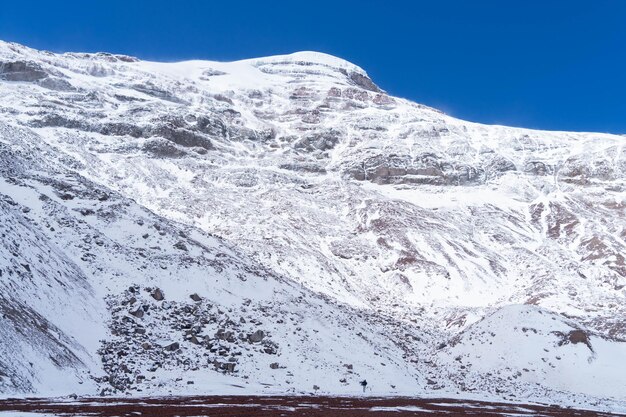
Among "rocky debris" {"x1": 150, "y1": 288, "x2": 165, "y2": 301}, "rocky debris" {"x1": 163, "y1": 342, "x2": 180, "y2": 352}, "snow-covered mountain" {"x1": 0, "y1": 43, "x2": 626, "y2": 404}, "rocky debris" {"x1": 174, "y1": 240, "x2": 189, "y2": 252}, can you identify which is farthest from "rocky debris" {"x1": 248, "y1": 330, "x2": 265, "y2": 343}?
"rocky debris" {"x1": 174, "y1": 240, "x2": 189, "y2": 252}

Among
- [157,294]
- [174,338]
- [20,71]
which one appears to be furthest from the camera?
[20,71]

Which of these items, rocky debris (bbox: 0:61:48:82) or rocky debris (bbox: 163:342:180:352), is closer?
rocky debris (bbox: 163:342:180:352)

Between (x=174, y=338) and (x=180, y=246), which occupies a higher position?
(x=180, y=246)

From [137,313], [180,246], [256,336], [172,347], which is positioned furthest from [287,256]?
[172,347]

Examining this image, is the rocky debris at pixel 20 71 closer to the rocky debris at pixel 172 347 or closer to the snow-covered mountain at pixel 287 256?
the snow-covered mountain at pixel 287 256

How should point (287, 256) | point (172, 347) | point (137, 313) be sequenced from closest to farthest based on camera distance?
point (172, 347) < point (137, 313) < point (287, 256)

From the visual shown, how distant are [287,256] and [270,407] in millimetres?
65374

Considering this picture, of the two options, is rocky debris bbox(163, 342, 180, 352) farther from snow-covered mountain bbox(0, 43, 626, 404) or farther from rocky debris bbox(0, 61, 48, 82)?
rocky debris bbox(0, 61, 48, 82)

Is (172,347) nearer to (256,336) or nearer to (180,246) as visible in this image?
(256,336)

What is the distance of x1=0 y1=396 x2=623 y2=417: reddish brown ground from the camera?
21289 millimetres

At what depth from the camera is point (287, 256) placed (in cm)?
9194

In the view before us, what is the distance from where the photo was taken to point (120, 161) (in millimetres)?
137000

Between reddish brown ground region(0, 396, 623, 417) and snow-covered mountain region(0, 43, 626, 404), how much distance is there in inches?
176

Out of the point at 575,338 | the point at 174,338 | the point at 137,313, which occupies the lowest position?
the point at 174,338
